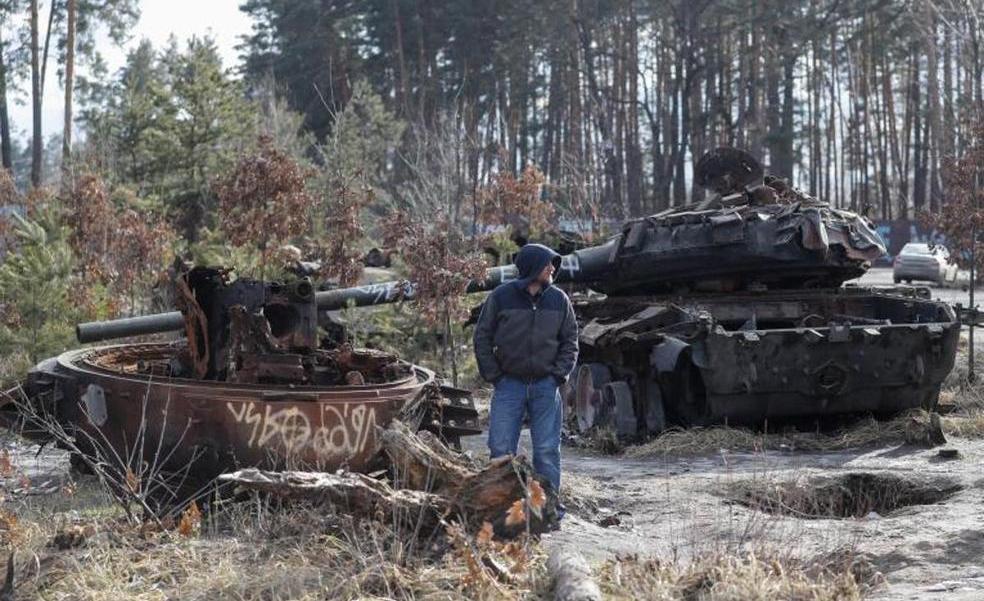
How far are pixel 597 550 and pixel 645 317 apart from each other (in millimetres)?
5254

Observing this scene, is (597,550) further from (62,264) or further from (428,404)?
(62,264)

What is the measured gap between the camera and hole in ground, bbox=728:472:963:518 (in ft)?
30.5

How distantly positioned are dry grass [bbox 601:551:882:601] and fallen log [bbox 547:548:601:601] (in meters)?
0.12

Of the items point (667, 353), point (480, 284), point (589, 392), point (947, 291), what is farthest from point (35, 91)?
point (667, 353)

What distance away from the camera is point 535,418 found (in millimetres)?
8328

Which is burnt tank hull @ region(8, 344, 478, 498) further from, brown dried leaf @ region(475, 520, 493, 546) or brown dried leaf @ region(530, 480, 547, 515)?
brown dried leaf @ region(475, 520, 493, 546)

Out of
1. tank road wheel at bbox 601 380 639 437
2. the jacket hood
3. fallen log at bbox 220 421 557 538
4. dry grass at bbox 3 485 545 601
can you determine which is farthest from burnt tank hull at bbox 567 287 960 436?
dry grass at bbox 3 485 545 601

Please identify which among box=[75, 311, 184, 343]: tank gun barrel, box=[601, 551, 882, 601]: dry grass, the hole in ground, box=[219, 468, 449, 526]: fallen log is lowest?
the hole in ground

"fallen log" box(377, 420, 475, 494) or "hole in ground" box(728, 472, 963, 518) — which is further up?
"fallen log" box(377, 420, 475, 494)

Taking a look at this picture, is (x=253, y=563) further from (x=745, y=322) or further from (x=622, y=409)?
(x=745, y=322)

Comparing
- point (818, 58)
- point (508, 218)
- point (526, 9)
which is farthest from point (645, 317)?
point (818, 58)

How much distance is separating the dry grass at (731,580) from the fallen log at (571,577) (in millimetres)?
124

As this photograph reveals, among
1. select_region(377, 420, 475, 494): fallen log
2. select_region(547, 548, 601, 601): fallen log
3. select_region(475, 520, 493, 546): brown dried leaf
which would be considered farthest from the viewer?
select_region(377, 420, 475, 494): fallen log

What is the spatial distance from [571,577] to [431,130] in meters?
28.4
